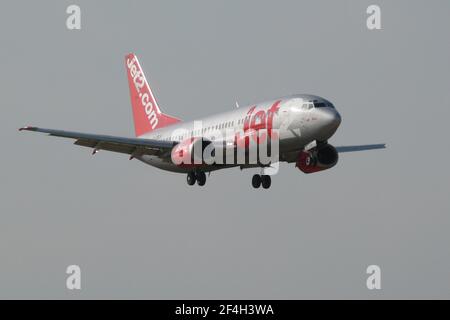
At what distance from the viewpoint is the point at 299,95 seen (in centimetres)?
6319

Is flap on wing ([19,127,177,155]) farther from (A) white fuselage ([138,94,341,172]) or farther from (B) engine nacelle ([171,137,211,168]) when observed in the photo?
(A) white fuselage ([138,94,341,172])

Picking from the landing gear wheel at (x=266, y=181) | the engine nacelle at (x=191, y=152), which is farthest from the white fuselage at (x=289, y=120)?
the landing gear wheel at (x=266, y=181)

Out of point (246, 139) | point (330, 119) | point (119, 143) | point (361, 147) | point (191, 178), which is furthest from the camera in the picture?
point (361, 147)

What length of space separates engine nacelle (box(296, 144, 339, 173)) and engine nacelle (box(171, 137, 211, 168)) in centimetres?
566

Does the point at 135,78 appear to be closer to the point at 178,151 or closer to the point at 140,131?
the point at 140,131

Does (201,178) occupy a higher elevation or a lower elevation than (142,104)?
lower

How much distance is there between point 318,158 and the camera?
6556cm

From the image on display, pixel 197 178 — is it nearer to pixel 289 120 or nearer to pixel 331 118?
pixel 289 120

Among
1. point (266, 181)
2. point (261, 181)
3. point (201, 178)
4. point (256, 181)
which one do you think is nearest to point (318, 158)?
point (266, 181)

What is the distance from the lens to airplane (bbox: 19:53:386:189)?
203ft

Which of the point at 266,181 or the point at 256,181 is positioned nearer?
the point at 266,181

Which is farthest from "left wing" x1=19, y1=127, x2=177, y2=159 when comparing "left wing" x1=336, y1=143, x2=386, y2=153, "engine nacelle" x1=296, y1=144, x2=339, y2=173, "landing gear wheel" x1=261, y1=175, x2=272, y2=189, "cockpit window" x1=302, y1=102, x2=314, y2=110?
"cockpit window" x1=302, y1=102, x2=314, y2=110

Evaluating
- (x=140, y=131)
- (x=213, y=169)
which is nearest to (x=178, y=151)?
(x=213, y=169)

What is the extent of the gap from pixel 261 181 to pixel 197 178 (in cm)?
386
